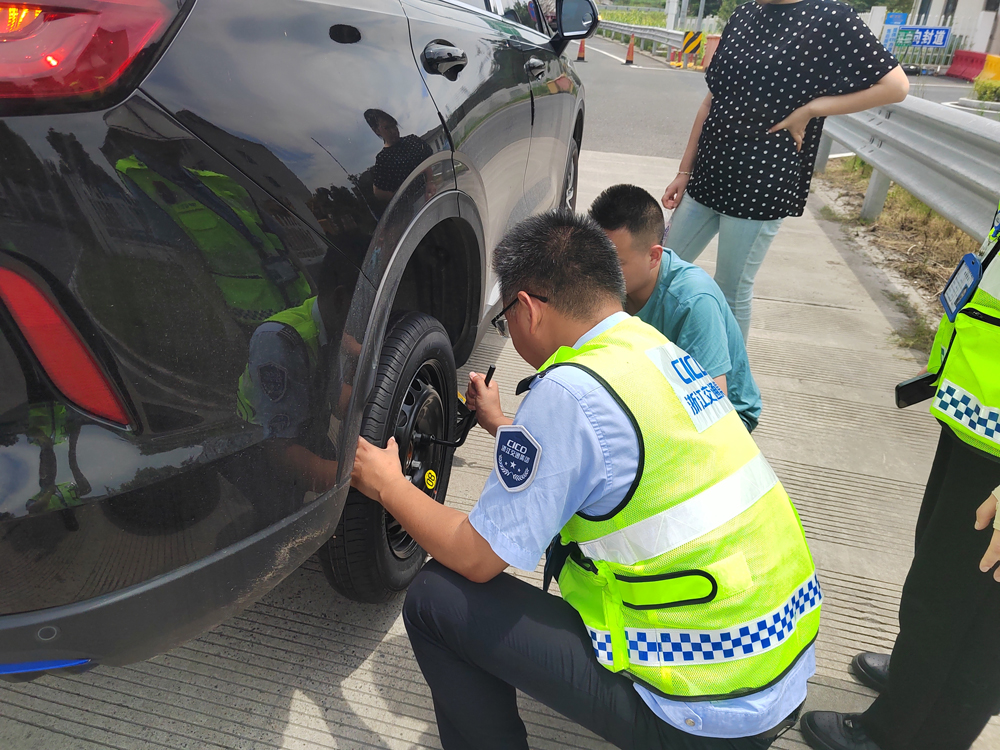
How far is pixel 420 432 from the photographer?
188 cm

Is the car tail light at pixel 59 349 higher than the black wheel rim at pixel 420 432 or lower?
higher

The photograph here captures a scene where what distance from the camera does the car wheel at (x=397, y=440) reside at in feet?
5.39

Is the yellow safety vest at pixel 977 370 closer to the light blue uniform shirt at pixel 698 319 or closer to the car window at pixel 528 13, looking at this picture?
the light blue uniform shirt at pixel 698 319

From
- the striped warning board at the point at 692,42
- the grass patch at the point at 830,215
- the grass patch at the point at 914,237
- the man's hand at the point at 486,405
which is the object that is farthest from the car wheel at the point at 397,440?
the striped warning board at the point at 692,42

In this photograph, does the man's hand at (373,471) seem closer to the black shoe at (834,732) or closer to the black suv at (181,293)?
the black suv at (181,293)

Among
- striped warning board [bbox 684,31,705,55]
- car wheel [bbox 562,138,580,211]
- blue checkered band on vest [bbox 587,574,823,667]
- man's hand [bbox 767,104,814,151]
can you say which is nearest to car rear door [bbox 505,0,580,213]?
car wheel [bbox 562,138,580,211]

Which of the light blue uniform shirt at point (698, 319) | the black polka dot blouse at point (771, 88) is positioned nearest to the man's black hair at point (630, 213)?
the light blue uniform shirt at point (698, 319)

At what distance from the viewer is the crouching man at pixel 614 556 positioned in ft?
4.10

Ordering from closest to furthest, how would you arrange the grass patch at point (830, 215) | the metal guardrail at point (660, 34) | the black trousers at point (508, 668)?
the black trousers at point (508, 668), the grass patch at point (830, 215), the metal guardrail at point (660, 34)

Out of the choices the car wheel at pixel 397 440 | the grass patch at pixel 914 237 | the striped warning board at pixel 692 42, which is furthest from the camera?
the striped warning board at pixel 692 42

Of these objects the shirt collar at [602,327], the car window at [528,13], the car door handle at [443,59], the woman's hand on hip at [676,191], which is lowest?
the woman's hand on hip at [676,191]

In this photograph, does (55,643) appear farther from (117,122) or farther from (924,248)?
(924,248)

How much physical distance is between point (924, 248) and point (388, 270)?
18.3 feet

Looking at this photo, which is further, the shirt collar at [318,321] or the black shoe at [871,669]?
the black shoe at [871,669]
